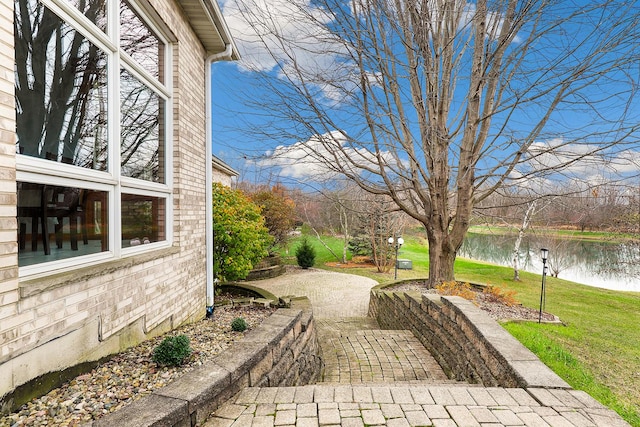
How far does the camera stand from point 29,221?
2.00 metres

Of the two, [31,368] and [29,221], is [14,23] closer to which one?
[29,221]

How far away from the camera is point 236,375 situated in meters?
2.31

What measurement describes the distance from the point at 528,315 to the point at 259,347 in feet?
18.0

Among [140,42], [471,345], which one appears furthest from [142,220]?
[471,345]

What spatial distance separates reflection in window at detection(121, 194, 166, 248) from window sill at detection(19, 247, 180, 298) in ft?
0.63

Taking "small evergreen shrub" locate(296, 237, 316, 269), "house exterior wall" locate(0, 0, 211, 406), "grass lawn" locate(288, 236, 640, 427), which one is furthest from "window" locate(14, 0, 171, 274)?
"small evergreen shrub" locate(296, 237, 316, 269)

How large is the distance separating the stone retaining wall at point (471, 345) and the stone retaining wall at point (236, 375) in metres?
1.65

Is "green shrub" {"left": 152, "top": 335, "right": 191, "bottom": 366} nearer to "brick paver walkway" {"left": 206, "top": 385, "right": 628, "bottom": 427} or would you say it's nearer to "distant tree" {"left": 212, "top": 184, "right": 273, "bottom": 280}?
"brick paver walkway" {"left": 206, "top": 385, "right": 628, "bottom": 427}

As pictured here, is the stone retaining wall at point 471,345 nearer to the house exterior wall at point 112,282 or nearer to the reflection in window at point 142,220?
the house exterior wall at point 112,282

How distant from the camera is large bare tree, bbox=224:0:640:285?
5.41 meters

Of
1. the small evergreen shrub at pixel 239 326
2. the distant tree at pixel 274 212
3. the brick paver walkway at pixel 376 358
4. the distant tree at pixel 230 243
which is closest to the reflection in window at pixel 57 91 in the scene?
the small evergreen shrub at pixel 239 326

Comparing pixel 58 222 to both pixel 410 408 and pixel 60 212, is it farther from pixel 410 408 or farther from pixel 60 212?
pixel 410 408

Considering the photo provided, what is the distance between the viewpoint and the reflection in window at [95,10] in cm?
240

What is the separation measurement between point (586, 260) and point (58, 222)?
1048 inches
